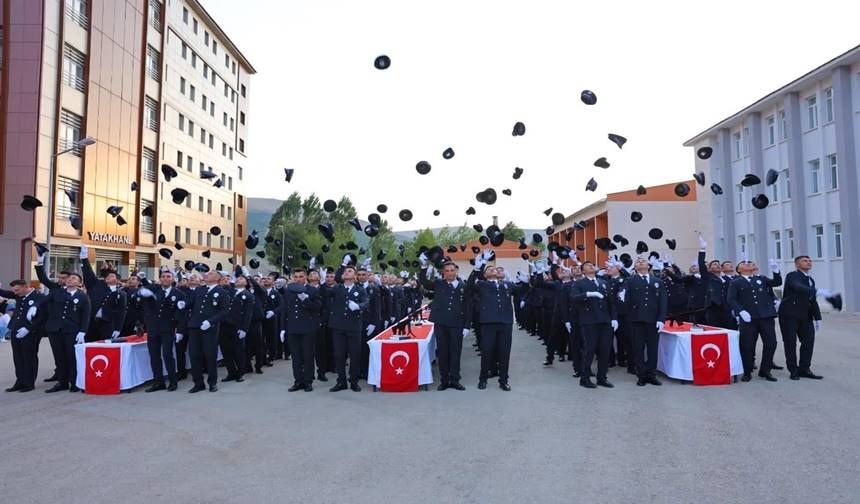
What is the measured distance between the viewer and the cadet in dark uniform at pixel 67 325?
9.08 metres

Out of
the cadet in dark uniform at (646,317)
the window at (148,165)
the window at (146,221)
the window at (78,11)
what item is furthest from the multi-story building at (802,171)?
the window at (146,221)

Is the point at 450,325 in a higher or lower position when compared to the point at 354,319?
lower

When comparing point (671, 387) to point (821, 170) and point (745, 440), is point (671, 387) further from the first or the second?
point (821, 170)

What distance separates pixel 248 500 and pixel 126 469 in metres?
1.43

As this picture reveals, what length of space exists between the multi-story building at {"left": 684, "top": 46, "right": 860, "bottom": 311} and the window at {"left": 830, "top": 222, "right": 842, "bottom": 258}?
4cm

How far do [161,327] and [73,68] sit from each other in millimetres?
24841

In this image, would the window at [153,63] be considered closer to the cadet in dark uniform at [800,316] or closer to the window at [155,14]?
the window at [155,14]

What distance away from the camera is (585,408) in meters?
7.43

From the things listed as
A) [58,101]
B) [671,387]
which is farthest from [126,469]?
[58,101]

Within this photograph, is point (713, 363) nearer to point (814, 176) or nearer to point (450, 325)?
point (450, 325)

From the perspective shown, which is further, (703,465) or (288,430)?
(288,430)

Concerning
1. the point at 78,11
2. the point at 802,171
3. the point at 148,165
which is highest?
the point at 78,11

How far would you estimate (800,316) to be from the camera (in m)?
9.15

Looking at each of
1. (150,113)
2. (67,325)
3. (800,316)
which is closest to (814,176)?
(800,316)
